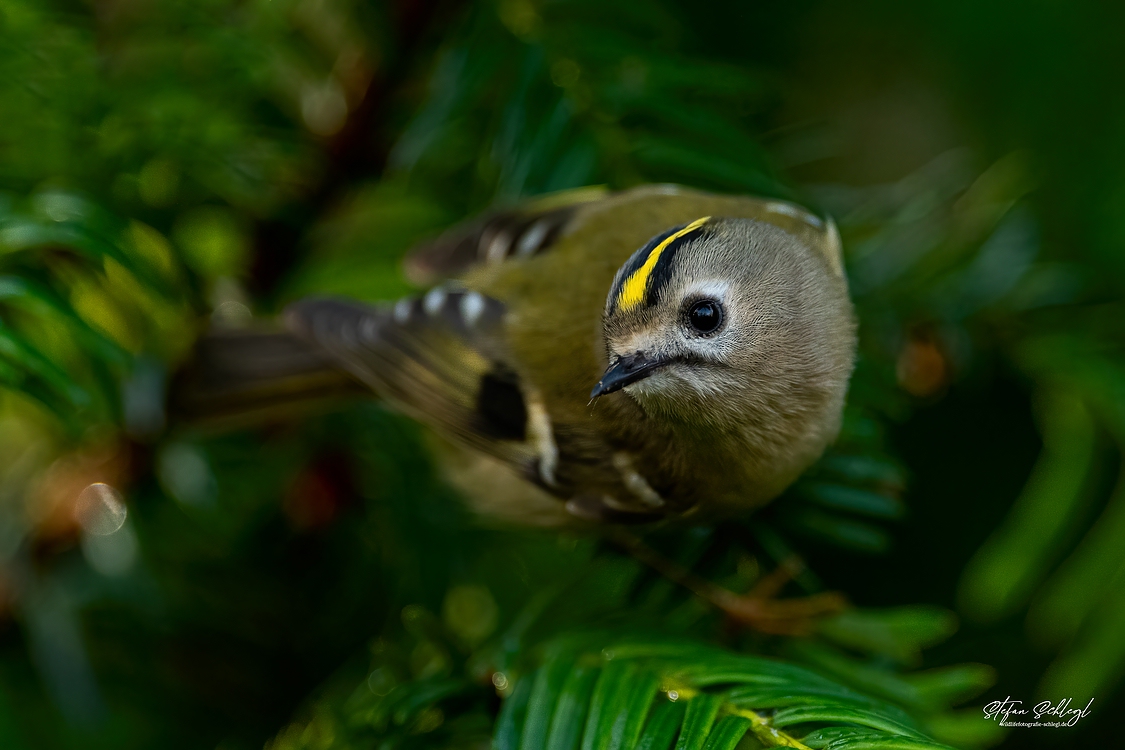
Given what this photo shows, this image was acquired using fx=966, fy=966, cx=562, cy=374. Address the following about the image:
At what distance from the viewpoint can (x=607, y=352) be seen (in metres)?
1.01

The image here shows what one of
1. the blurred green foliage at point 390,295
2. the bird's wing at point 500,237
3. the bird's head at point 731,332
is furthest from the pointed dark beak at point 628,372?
the bird's wing at point 500,237

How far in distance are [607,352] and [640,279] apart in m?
0.10

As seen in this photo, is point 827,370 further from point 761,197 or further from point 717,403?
point 761,197

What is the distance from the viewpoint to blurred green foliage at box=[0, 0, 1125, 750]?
1.05 m

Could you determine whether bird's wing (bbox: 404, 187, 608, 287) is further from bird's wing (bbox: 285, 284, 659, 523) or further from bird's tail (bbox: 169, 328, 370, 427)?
bird's tail (bbox: 169, 328, 370, 427)

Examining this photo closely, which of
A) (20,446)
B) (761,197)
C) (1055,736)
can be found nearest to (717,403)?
(761,197)

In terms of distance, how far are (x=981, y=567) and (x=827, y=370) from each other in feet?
1.23

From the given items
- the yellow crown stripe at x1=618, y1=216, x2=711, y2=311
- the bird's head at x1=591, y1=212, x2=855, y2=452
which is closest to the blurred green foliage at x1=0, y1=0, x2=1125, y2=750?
the bird's head at x1=591, y1=212, x2=855, y2=452

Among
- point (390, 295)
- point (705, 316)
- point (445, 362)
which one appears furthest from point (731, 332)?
point (390, 295)

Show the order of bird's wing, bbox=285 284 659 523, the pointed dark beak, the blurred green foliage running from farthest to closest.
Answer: bird's wing, bbox=285 284 659 523
the blurred green foliage
the pointed dark beak

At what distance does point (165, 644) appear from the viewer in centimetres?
122

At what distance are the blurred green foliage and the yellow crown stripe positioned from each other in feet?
0.88
